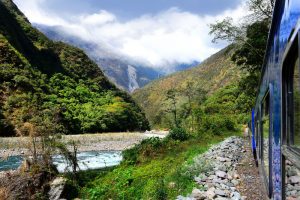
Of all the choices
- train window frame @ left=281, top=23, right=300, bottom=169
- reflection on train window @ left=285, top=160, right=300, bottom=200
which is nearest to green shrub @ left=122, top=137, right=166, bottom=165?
reflection on train window @ left=285, top=160, right=300, bottom=200

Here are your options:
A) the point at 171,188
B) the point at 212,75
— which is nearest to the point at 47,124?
the point at 171,188

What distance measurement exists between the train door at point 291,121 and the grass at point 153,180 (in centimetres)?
641

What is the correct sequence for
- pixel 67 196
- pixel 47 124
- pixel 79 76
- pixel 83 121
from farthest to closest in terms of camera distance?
pixel 79 76 → pixel 83 121 → pixel 47 124 → pixel 67 196

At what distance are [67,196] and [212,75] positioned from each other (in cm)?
13291

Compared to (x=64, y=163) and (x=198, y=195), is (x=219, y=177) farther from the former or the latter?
(x=64, y=163)

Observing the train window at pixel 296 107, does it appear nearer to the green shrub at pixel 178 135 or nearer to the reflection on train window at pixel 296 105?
the reflection on train window at pixel 296 105

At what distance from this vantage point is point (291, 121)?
2.65 metres

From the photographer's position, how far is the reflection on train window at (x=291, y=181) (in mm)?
2537

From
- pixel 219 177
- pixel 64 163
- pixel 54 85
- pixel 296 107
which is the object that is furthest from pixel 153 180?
pixel 54 85

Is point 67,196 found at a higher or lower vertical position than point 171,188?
lower

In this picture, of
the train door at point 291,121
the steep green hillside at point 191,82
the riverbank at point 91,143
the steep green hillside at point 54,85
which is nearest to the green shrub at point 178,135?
the riverbank at point 91,143

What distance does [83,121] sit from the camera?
6375cm

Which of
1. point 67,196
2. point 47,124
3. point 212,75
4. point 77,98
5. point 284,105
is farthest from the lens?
point 212,75

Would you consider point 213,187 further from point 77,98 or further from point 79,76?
point 79,76
